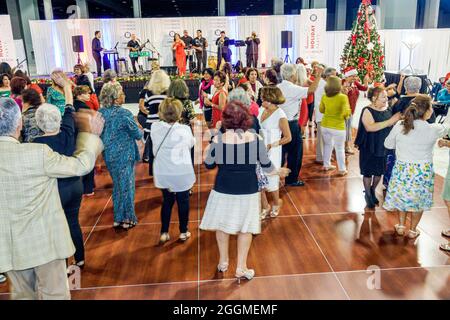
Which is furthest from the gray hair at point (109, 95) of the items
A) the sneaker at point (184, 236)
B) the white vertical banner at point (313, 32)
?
the white vertical banner at point (313, 32)

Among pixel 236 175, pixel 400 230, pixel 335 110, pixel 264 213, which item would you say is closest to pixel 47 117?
pixel 236 175

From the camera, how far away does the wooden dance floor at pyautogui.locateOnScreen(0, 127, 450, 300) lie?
2.88 metres

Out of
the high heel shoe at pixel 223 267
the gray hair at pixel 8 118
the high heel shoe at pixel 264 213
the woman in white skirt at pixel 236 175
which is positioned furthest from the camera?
the high heel shoe at pixel 264 213

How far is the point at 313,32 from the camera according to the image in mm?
13086

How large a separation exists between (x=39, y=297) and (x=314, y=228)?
253 cm

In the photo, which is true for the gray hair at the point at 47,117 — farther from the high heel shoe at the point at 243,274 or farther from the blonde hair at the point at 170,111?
the high heel shoe at the point at 243,274

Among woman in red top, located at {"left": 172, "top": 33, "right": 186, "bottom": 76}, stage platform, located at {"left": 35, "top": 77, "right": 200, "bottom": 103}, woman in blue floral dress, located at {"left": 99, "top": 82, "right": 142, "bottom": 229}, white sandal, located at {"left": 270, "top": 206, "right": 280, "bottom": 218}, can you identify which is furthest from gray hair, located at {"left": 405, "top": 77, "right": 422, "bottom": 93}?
woman in red top, located at {"left": 172, "top": 33, "right": 186, "bottom": 76}

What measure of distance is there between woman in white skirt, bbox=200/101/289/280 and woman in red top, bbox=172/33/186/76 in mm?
10751

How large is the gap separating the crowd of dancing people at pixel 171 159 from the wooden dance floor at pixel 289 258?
0.16 meters

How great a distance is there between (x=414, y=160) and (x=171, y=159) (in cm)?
209

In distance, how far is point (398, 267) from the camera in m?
3.12

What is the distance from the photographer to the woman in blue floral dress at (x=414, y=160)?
10.6 feet
